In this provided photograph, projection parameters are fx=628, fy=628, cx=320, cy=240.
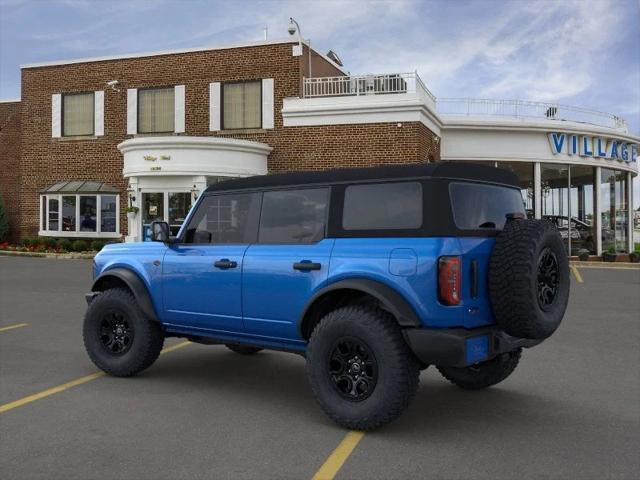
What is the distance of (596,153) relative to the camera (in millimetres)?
26266

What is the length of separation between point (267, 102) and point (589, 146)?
13423 mm

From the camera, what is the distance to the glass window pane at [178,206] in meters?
22.7

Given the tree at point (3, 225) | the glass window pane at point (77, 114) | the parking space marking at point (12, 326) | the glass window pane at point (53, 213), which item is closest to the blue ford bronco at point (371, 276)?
the parking space marking at point (12, 326)

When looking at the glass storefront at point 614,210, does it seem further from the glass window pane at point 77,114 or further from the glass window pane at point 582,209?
the glass window pane at point 77,114

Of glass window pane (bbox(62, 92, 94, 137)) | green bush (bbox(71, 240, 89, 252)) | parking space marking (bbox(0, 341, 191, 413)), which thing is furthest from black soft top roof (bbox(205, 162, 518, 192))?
glass window pane (bbox(62, 92, 94, 137))

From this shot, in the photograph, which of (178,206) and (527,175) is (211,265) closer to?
(178,206)

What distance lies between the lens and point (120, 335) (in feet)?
21.3

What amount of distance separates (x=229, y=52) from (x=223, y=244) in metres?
20.3

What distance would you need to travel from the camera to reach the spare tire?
4496 millimetres

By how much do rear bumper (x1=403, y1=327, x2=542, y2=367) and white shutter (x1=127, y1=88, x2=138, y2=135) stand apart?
23484 mm

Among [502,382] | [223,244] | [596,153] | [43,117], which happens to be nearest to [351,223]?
[223,244]

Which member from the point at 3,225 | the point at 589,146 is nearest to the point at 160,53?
the point at 3,225

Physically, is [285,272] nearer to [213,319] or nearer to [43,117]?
[213,319]

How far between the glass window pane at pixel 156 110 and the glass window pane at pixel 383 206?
71.5 ft
